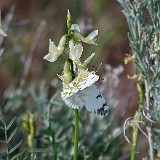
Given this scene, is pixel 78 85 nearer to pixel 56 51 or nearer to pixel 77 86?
pixel 77 86

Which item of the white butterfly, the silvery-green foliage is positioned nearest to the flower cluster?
the white butterfly

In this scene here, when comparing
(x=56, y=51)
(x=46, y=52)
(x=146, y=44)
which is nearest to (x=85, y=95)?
(x=56, y=51)

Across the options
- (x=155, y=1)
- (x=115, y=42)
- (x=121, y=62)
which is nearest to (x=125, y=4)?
(x=155, y=1)

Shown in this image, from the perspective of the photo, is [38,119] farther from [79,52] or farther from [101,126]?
[79,52]

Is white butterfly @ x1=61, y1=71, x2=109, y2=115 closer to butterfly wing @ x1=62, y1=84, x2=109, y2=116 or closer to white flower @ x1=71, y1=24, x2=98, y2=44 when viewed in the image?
butterfly wing @ x1=62, y1=84, x2=109, y2=116

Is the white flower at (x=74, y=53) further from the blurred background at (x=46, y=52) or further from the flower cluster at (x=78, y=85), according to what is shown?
the blurred background at (x=46, y=52)
